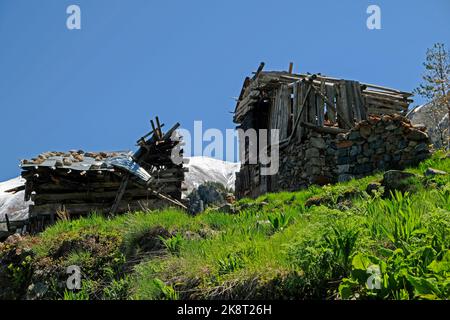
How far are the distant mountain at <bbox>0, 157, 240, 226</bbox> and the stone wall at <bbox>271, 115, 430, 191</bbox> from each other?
114 feet

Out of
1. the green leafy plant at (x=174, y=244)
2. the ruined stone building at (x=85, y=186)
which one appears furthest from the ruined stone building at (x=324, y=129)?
the green leafy plant at (x=174, y=244)

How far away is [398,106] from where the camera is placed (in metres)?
20.4

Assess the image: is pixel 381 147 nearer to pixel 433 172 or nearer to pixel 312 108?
pixel 433 172

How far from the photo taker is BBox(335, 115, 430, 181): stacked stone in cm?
1055

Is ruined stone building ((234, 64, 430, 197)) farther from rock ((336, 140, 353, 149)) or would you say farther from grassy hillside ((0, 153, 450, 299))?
grassy hillside ((0, 153, 450, 299))

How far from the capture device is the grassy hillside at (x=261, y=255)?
3.54m

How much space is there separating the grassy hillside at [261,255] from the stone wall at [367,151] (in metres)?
3.14

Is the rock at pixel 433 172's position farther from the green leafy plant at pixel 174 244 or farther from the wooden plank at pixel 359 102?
the wooden plank at pixel 359 102

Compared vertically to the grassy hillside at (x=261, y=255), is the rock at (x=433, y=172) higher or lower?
higher

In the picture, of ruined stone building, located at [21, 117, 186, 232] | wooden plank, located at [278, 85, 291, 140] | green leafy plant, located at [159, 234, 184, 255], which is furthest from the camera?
wooden plank, located at [278, 85, 291, 140]

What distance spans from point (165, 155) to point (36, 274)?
12.3 meters

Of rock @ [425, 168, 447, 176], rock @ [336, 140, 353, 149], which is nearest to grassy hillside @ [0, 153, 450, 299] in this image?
rock @ [425, 168, 447, 176]

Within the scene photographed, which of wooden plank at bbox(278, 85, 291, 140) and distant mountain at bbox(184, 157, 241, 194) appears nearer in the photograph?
wooden plank at bbox(278, 85, 291, 140)
